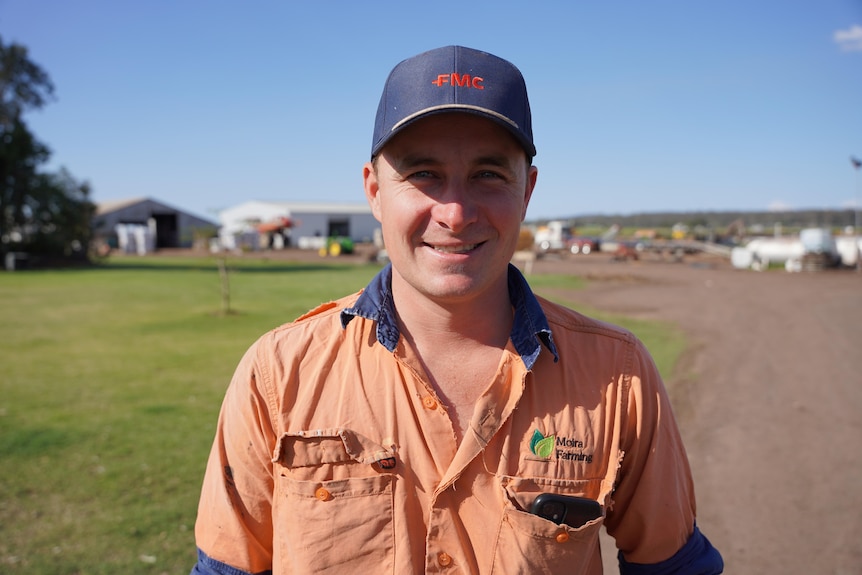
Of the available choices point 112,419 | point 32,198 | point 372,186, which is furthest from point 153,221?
point 372,186

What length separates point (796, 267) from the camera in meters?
35.4

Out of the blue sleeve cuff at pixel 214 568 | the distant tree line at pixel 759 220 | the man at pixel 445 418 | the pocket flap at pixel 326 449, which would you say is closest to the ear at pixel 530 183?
the man at pixel 445 418

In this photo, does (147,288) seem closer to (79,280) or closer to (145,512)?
(79,280)

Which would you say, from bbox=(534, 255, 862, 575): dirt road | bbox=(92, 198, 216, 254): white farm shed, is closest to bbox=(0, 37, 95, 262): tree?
bbox=(92, 198, 216, 254): white farm shed

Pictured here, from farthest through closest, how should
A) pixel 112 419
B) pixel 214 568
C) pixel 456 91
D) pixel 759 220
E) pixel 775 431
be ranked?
1. pixel 759 220
2. pixel 112 419
3. pixel 775 431
4. pixel 214 568
5. pixel 456 91

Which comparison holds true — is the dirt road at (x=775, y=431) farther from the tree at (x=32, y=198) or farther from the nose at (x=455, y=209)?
the tree at (x=32, y=198)

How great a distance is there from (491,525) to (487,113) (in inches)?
44.0

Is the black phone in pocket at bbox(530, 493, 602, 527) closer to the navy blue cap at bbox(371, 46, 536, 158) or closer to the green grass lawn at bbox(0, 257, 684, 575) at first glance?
the navy blue cap at bbox(371, 46, 536, 158)

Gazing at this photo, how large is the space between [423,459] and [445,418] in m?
0.13

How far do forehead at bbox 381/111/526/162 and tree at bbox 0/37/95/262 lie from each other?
40.3m

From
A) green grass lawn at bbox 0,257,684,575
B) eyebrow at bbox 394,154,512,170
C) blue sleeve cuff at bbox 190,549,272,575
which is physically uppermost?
→ eyebrow at bbox 394,154,512,170

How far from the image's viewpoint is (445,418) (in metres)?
1.91

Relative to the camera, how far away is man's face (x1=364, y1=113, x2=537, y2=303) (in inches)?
74.7

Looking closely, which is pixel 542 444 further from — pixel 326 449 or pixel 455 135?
pixel 455 135
